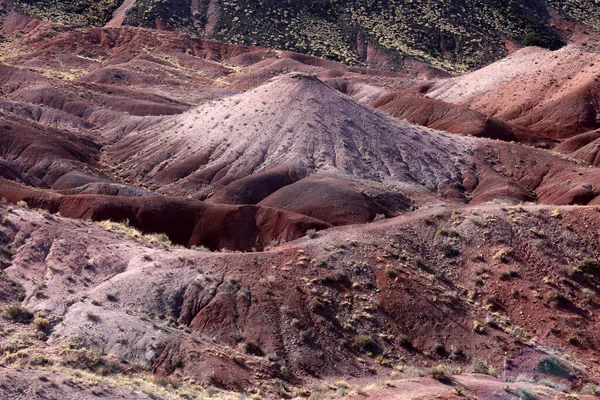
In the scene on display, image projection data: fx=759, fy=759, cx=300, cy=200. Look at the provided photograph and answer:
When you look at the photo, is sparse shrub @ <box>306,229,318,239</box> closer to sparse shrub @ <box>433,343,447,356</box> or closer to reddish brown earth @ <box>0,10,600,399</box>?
reddish brown earth @ <box>0,10,600,399</box>

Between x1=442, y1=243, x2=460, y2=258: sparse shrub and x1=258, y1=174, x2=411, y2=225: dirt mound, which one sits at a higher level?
x1=442, y1=243, x2=460, y2=258: sparse shrub

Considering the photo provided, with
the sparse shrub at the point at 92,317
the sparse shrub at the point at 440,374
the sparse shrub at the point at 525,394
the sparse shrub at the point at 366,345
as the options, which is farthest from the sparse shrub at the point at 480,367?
the sparse shrub at the point at 92,317

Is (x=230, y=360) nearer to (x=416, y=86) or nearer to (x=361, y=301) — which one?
(x=361, y=301)

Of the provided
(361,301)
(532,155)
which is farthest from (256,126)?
(361,301)

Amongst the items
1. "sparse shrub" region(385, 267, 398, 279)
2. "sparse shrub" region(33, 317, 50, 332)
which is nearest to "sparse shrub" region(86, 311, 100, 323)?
"sparse shrub" region(33, 317, 50, 332)

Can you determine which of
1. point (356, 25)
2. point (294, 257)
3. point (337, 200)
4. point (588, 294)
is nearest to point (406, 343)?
point (294, 257)

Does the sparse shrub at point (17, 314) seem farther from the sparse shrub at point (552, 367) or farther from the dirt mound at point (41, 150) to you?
the dirt mound at point (41, 150)
